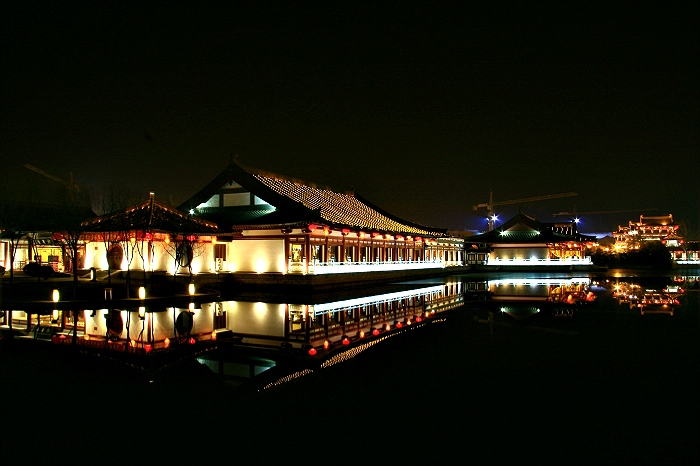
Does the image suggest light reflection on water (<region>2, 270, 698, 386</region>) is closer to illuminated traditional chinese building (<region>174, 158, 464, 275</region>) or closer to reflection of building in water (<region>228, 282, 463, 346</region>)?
reflection of building in water (<region>228, 282, 463, 346</region>)

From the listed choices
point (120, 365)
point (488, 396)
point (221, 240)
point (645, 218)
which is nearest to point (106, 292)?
point (221, 240)

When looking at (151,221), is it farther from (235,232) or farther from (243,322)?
(243,322)

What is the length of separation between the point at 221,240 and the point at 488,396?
76.0ft

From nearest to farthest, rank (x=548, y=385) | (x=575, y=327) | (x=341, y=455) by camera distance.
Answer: (x=341, y=455), (x=548, y=385), (x=575, y=327)

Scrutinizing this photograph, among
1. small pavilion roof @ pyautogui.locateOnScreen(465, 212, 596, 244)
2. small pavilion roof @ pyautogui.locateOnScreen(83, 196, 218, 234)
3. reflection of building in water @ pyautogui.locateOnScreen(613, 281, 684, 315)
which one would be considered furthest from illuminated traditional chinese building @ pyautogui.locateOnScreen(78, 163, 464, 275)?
small pavilion roof @ pyautogui.locateOnScreen(465, 212, 596, 244)

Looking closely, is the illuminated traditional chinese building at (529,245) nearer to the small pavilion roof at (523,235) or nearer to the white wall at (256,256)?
the small pavilion roof at (523,235)

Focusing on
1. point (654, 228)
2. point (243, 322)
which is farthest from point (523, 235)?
point (654, 228)

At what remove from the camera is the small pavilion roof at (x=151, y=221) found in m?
25.3

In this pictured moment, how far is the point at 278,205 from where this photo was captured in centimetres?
2888

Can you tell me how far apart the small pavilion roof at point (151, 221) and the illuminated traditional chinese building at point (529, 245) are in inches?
1652

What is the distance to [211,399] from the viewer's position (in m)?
6.90

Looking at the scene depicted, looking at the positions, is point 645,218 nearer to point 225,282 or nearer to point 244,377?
point 225,282

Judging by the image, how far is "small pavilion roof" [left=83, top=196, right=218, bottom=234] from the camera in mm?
25297

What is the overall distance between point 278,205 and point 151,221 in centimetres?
668
